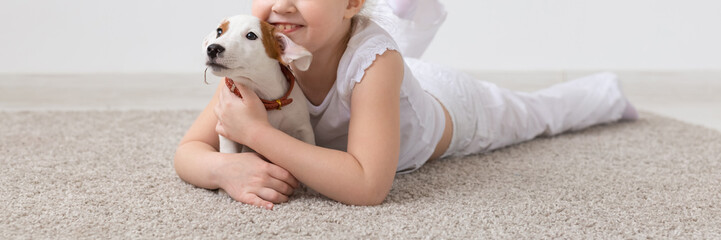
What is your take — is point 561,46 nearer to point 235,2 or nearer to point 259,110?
point 235,2

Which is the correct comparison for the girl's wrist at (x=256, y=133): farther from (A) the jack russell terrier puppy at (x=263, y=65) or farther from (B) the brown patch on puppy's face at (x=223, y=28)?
(B) the brown patch on puppy's face at (x=223, y=28)

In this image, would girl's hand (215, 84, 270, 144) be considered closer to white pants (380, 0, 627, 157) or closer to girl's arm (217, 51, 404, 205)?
girl's arm (217, 51, 404, 205)

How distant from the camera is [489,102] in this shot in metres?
1.54

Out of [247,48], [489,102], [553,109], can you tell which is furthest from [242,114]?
[553,109]

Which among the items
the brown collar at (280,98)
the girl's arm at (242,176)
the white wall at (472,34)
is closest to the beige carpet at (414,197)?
the girl's arm at (242,176)

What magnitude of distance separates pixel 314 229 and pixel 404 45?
2.50ft

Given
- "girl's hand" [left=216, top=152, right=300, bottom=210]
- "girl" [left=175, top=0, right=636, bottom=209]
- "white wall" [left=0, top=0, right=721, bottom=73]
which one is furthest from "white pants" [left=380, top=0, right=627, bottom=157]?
"white wall" [left=0, top=0, right=721, bottom=73]

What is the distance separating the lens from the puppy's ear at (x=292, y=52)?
94cm

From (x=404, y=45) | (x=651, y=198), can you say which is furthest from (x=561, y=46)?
(x=651, y=198)

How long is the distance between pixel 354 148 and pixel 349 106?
11 cm

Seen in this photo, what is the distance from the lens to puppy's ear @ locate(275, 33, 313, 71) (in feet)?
3.10

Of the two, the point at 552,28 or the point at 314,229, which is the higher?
the point at 314,229

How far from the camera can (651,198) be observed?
1.10m

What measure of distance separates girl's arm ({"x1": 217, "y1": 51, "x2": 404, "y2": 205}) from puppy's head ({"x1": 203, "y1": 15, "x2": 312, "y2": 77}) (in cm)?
9
